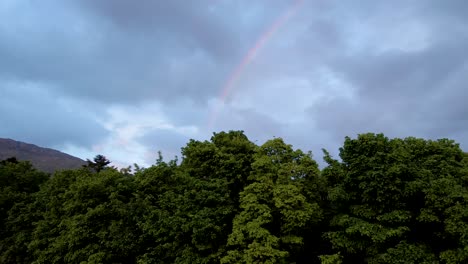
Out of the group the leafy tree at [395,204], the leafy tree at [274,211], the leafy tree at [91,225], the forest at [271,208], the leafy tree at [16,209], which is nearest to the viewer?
the leafy tree at [395,204]

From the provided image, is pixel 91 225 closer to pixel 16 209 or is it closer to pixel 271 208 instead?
pixel 16 209

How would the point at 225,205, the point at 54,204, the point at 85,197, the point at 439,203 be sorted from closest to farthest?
1. the point at 439,203
2. the point at 225,205
3. the point at 85,197
4. the point at 54,204

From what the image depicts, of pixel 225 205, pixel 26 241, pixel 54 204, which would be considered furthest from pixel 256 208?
pixel 26 241

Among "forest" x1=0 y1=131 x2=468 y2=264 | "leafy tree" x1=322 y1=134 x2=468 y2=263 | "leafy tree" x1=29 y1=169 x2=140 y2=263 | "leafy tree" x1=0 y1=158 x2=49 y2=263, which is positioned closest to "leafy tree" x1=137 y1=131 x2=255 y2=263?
"forest" x1=0 y1=131 x2=468 y2=264

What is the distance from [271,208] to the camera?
3153cm

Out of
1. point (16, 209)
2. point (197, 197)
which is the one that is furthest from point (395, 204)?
point (16, 209)

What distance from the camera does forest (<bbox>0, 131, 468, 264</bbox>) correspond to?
2711cm

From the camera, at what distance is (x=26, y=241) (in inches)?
1688

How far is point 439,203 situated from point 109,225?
28262 millimetres

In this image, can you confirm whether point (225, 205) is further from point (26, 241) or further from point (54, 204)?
point (26, 241)

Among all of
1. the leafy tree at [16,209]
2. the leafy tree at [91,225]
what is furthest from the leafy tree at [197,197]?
the leafy tree at [16,209]

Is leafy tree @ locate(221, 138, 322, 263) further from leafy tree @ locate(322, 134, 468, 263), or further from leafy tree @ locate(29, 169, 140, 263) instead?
leafy tree @ locate(29, 169, 140, 263)

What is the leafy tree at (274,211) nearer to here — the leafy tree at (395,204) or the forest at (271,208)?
the forest at (271,208)

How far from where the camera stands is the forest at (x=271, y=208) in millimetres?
27109
